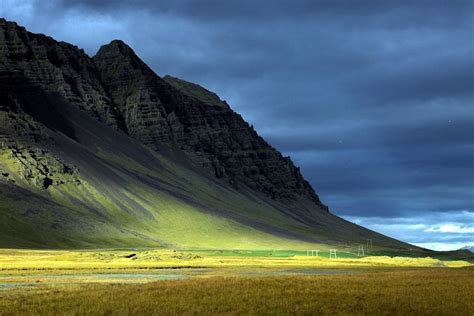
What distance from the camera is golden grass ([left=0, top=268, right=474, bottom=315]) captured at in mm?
36938

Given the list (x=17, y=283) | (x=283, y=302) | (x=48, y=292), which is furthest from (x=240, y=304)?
(x=17, y=283)

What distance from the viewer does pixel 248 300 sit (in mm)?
41312

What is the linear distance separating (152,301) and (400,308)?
14.2 m

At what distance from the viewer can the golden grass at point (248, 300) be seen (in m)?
36.9

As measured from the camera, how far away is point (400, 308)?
3872 centimetres

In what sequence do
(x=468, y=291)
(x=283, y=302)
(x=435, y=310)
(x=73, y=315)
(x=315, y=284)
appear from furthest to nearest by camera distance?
(x=315, y=284) < (x=468, y=291) < (x=283, y=302) < (x=435, y=310) < (x=73, y=315)

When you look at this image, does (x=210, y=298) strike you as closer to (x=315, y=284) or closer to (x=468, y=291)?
(x=315, y=284)

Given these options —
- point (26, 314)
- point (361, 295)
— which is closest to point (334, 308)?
point (361, 295)

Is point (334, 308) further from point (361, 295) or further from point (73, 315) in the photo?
point (73, 315)

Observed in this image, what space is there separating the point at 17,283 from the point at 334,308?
34224 millimetres

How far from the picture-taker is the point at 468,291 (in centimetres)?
4819

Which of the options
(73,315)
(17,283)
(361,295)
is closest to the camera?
(73,315)

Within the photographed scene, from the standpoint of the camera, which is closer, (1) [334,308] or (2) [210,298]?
(1) [334,308]

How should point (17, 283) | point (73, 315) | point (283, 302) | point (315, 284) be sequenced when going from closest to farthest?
point (73, 315), point (283, 302), point (315, 284), point (17, 283)
